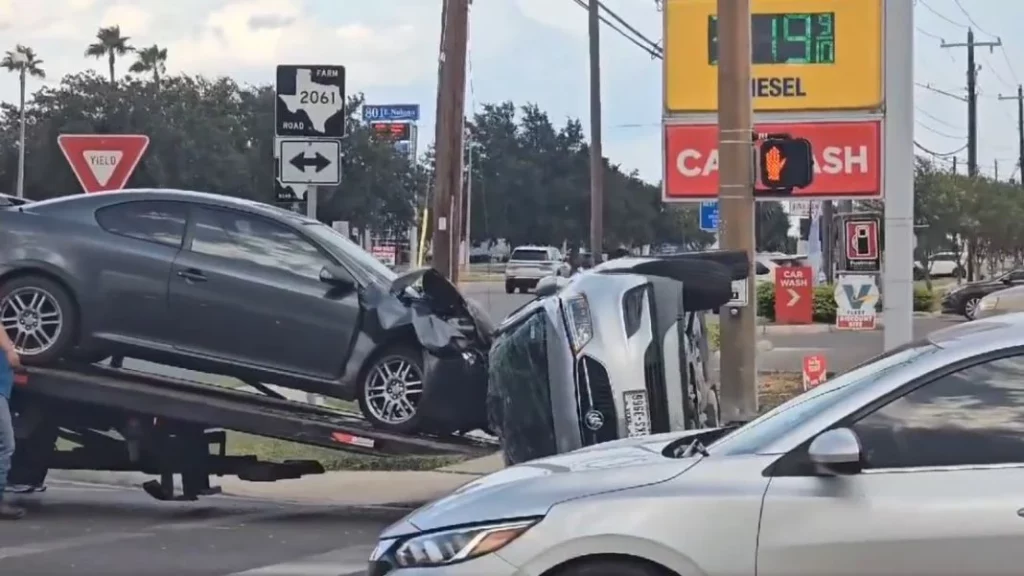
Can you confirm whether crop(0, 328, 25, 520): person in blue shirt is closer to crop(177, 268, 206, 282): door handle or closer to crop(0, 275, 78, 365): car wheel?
crop(0, 275, 78, 365): car wheel

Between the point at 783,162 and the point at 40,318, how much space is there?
19.7 ft

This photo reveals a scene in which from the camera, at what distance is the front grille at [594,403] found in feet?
27.9

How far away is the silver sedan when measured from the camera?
4.80 meters

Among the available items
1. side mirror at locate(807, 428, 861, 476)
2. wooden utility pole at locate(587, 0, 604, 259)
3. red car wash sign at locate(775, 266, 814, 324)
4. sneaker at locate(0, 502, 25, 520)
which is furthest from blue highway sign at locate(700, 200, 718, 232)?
side mirror at locate(807, 428, 861, 476)

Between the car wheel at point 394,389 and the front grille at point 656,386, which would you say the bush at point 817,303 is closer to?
the car wheel at point 394,389

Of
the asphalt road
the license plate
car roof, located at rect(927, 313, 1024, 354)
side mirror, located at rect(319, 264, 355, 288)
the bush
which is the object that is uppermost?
side mirror, located at rect(319, 264, 355, 288)

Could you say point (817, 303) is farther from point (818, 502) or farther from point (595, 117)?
point (818, 502)

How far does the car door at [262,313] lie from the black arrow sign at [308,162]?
10.6 ft

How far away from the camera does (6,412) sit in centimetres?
998

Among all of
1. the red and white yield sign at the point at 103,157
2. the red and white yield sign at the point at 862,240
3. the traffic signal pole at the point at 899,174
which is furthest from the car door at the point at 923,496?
the red and white yield sign at the point at 103,157

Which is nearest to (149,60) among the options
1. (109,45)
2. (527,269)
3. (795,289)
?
(109,45)

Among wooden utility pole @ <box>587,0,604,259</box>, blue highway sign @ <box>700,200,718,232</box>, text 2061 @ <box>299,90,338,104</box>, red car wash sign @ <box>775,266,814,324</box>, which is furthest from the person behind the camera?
wooden utility pole @ <box>587,0,604,259</box>

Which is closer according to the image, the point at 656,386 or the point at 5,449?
the point at 656,386

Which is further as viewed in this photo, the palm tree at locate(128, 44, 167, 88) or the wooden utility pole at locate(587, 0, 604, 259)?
the palm tree at locate(128, 44, 167, 88)
